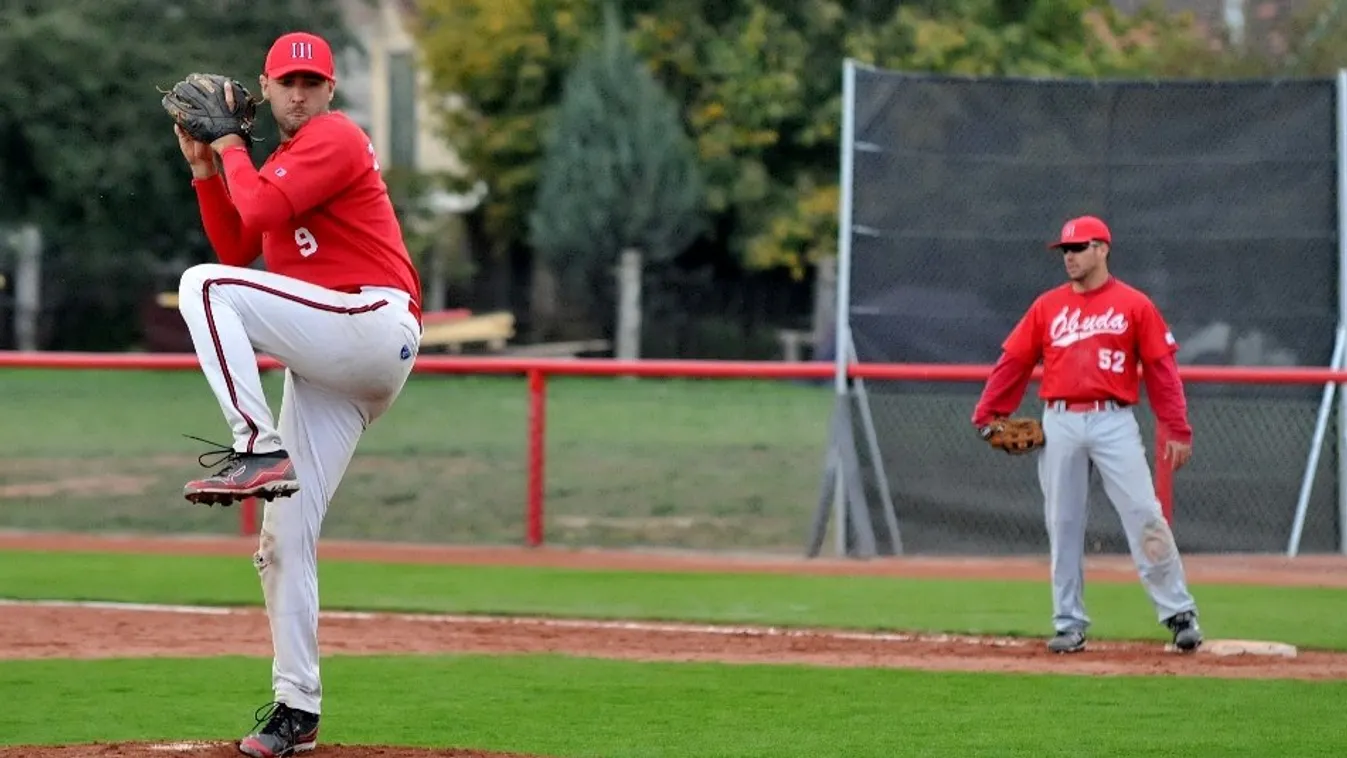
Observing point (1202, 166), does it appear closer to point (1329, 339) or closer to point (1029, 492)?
point (1329, 339)

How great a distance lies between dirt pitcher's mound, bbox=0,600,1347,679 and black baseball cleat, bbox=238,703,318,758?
298cm

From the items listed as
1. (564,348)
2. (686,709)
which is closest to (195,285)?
(686,709)

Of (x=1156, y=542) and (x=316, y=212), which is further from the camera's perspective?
(x=1156, y=542)

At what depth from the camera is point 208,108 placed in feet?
20.3

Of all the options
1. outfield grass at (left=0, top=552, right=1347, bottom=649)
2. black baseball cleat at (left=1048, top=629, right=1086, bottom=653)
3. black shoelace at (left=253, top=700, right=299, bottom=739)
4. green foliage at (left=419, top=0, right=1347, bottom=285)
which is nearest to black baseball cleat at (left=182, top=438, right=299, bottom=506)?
black shoelace at (left=253, top=700, right=299, bottom=739)

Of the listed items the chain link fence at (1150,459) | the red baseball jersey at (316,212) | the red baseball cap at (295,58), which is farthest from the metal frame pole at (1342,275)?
the red baseball cap at (295,58)

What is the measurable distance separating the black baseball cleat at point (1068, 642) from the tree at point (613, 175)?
2495cm

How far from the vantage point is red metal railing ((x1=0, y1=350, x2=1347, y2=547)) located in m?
13.6

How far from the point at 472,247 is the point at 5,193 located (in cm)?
1184

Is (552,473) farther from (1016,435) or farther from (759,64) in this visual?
(759,64)

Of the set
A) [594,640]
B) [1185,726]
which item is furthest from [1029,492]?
[1185,726]

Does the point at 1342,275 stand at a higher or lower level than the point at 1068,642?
higher

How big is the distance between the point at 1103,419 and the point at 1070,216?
15.1 feet

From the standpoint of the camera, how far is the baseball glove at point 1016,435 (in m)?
9.98
